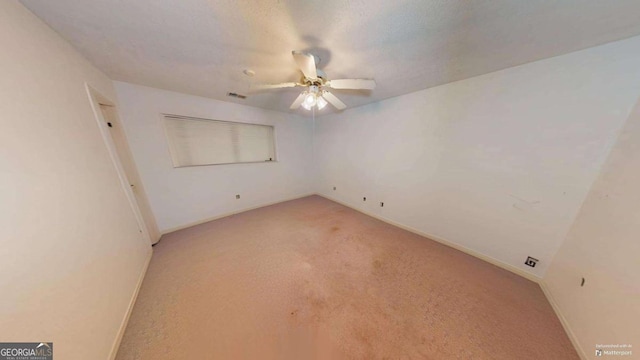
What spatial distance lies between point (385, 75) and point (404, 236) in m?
2.31

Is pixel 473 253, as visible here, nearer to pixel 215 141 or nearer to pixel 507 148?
pixel 507 148

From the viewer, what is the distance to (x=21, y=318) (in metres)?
0.69

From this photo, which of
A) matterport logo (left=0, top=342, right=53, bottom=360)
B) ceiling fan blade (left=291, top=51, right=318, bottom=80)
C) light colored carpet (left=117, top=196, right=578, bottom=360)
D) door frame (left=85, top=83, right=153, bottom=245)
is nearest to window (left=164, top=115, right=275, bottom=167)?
door frame (left=85, top=83, right=153, bottom=245)

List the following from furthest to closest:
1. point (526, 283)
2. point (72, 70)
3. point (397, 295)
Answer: point (526, 283) < point (397, 295) < point (72, 70)

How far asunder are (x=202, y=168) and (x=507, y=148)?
4.35 meters

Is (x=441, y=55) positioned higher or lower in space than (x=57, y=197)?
higher

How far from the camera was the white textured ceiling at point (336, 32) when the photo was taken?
102cm

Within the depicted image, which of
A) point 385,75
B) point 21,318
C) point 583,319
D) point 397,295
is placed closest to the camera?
point 21,318

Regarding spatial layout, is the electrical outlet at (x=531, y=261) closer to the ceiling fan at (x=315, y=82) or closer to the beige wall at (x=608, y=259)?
the beige wall at (x=608, y=259)

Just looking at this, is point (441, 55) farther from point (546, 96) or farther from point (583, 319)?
point (583, 319)

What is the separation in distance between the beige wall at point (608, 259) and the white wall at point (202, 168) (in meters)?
3.93

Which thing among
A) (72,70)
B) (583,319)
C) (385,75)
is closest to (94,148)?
(72,70)

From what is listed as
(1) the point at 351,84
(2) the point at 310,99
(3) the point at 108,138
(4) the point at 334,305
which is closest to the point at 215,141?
(3) the point at 108,138

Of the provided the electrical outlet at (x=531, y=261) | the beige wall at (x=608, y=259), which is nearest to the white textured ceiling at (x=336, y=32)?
the beige wall at (x=608, y=259)
